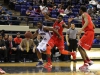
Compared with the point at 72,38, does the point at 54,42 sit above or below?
above

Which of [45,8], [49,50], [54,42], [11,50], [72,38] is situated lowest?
[11,50]

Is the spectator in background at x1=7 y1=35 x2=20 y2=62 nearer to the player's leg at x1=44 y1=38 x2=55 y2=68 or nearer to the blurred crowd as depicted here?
the player's leg at x1=44 y1=38 x2=55 y2=68

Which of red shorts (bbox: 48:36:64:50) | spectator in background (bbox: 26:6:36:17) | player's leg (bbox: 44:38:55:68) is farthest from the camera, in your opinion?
spectator in background (bbox: 26:6:36:17)

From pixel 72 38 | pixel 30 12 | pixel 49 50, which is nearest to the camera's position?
pixel 49 50

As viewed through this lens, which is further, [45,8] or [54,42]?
[45,8]

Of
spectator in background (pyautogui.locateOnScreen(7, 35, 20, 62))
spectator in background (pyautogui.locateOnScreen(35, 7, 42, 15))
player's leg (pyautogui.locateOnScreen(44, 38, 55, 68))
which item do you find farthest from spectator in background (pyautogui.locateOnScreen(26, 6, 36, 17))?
player's leg (pyautogui.locateOnScreen(44, 38, 55, 68))

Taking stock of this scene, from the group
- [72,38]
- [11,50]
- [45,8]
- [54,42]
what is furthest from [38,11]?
[54,42]

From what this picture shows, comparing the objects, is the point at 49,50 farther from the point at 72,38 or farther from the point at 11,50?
the point at 72,38

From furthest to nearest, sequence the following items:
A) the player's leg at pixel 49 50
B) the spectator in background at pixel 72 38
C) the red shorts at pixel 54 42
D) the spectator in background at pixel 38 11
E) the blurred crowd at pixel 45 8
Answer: the spectator in background at pixel 38 11 → the blurred crowd at pixel 45 8 → the spectator in background at pixel 72 38 → the red shorts at pixel 54 42 → the player's leg at pixel 49 50

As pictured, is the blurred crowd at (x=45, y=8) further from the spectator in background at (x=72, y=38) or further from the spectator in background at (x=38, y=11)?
the spectator in background at (x=72, y=38)

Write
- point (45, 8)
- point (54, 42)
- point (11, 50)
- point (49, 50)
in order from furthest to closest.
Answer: point (45, 8), point (11, 50), point (54, 42), point (49, 50)

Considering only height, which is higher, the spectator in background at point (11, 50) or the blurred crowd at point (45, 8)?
the blurred crowd at point (45, 8)

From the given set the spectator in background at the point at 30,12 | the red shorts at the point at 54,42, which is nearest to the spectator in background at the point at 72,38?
the red shorts at the point at 54,42

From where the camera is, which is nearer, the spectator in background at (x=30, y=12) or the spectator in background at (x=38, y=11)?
the spectator in background at (x=30, y=12)
